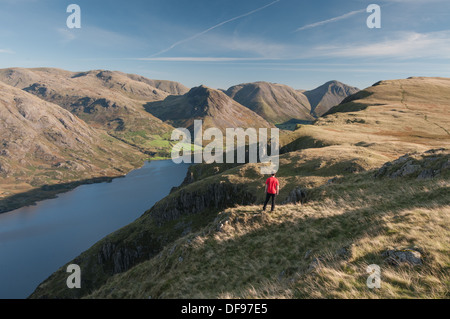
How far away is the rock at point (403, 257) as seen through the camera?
9062 millimetres

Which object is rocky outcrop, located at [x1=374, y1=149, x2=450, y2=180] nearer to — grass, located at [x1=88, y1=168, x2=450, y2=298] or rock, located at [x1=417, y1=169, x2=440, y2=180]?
rock, located at [x1=417, y1=169, x2=440, y2=180]

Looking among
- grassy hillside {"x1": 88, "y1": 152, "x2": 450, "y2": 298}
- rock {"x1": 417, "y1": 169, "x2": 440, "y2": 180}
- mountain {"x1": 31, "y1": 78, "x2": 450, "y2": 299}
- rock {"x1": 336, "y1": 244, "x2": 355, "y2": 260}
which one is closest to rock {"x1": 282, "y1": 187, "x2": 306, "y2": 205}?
mountain {"x1": 31, "y1": 78, "x2": 450, "y2": 299}

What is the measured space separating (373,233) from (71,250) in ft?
628

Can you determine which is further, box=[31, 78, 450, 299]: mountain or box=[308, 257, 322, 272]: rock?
box=[308, 257, 322, 272]: rock

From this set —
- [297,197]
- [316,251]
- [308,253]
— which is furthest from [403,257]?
[297,197]

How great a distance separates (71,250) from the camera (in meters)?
154

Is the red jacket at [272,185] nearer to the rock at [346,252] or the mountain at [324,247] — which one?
the mountain at [324,247]

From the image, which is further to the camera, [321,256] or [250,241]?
[250,241]

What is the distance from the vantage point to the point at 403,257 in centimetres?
948

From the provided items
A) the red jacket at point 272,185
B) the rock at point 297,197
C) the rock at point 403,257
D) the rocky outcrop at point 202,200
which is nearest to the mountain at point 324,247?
the rock at point 403,257

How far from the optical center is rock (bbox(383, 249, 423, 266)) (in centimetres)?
906

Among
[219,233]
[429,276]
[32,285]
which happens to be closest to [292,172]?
[219,233]
